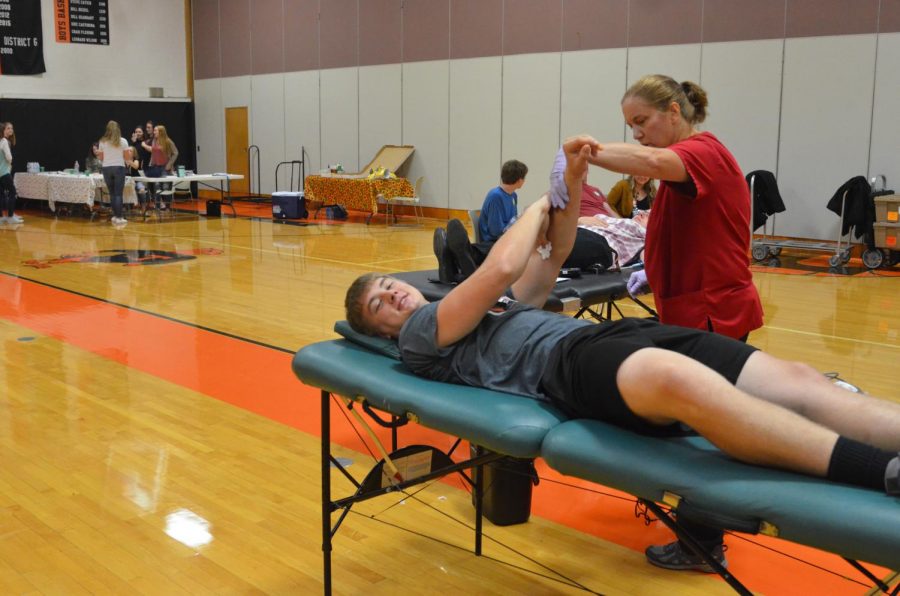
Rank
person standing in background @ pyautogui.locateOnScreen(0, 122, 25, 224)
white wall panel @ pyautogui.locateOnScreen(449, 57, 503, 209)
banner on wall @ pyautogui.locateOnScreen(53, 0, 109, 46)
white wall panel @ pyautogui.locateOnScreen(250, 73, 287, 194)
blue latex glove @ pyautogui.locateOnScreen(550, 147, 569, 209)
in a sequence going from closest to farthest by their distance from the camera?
1. blue latex glove @ pyautogui.locateOnScreen(550, 147, 569, 209)
2. person standing in background @ pyautogui.locateOnScreen(0, 122, 25, 224)
3. white wall panel @ pyautogui.locateOnScreen(449, 57, 503, 209)
4. banner on wall @ pyautogui.locateOnScreen(53, 0, 109, 46)
5. white wall panel @ pyautogui.locateOnScreen(250, 73, 287, 194)

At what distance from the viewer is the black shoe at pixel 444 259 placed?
3213 mm

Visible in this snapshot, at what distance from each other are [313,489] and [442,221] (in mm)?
9136

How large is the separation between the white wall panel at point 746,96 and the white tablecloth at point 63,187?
297 inches

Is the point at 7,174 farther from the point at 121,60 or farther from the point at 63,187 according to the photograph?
the point at 121,60

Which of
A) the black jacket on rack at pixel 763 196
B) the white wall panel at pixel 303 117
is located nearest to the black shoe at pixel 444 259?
the black jacket on rack at pixel 763 196

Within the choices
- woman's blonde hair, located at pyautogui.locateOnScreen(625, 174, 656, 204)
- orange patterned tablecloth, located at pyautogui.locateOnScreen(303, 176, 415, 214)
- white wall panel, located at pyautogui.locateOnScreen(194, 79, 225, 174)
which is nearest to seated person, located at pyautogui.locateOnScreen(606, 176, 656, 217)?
woman's blonde hair, located at pyautogui.locateOnScreen(625, 174, 656, 204)

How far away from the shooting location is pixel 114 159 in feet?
34.8

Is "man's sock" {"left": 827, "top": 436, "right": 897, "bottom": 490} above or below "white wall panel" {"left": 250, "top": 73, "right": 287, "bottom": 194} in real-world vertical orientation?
below

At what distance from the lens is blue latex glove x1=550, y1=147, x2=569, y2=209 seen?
2177 mm

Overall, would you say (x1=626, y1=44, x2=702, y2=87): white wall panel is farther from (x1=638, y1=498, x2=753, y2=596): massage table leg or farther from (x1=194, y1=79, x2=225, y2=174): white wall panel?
(x1=194, y1=79, x2=225, y2=174): white wall panel

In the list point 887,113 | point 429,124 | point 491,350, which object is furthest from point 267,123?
point 491,350

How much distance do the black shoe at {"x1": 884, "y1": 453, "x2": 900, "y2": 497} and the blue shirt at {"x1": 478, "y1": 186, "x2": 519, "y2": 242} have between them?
3.61 m

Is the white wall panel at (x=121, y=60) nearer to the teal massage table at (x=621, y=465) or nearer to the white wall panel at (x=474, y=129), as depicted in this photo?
the white wall panel at (x=474, y=129)

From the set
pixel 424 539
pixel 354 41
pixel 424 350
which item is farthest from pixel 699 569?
pixel 354 41
